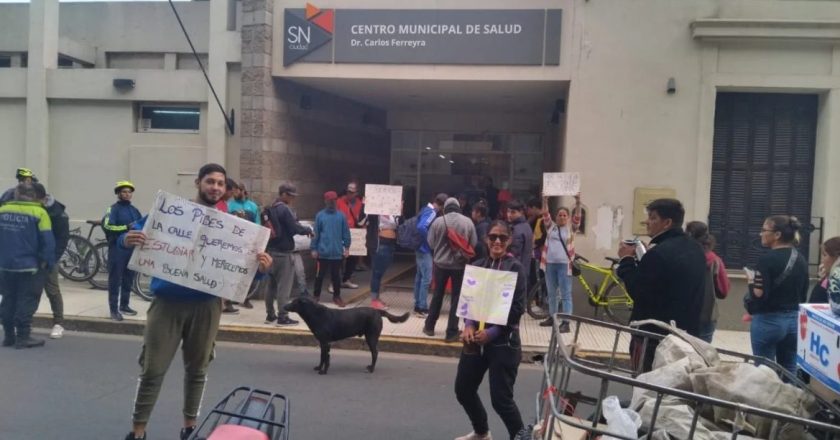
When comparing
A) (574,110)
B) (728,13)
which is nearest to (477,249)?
(574,110)

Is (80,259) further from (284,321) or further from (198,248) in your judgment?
(198,248)

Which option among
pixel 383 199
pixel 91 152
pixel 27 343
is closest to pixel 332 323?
pixel 27 343

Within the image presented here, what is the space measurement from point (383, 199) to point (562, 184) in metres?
2.94

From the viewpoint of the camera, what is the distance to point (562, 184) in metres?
9.71

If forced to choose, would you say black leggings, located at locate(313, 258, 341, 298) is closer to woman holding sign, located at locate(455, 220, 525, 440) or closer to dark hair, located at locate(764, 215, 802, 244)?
woman holding sign, located at locate(455, 220, 525, 440)

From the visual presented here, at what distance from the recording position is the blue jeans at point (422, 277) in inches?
404

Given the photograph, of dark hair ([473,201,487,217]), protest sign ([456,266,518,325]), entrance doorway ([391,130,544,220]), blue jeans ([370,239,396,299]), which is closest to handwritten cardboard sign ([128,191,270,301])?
protest sign ([456,266,518,325])

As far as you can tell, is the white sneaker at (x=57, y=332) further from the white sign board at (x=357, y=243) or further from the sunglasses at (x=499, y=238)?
the sunglasses at (x=499, y=238)

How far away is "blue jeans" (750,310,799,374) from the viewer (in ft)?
18.6

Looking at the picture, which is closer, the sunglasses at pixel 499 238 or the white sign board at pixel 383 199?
the sunglasses at pixel 499 238

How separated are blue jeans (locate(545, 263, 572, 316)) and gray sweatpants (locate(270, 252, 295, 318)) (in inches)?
143

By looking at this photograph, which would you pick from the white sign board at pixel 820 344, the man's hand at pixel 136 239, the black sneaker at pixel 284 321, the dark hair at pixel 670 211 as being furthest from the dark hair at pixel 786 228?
the black sneaker at pixel 284 321

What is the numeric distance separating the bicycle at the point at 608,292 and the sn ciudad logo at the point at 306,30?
5418mm

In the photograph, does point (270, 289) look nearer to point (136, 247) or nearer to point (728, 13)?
point (136, 247)
